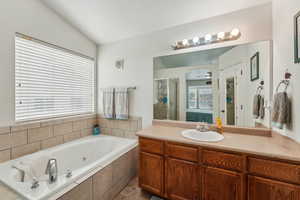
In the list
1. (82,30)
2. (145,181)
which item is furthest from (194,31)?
(145,181)

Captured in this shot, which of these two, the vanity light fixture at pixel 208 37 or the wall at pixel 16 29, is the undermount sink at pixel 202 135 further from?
the wall at pixel 16 29

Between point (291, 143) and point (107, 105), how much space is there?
2581 mm

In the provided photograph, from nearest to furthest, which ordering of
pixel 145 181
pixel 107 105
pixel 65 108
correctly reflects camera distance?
pixel 145 181 → pixel 65 108 → pixel 107 105

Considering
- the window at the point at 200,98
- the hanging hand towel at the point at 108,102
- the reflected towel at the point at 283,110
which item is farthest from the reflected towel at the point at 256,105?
the hanging hand towel at the point at 108,102

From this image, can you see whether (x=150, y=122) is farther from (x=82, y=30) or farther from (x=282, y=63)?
(x=82, y=30)

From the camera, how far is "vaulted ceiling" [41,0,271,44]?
1.71 m

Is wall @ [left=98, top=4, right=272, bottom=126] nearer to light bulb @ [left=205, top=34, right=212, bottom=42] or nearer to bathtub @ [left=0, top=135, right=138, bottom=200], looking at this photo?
light bulb @ [left=205, top=34, right=212, bottom=42]

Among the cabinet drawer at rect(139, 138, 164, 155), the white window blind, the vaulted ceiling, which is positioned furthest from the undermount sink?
the white window blind

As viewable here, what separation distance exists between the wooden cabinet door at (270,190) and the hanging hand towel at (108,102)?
7.24 feet

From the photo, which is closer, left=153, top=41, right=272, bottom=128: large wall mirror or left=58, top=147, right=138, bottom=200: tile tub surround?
left=58, top=147, right=138, bottom=200: tile tub surround

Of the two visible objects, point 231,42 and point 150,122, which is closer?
point 231,42

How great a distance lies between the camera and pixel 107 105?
8.55 feet

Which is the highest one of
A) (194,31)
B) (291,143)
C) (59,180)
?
(194,31)

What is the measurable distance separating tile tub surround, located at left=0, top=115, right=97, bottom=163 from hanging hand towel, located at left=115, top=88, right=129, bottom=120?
669 mm
